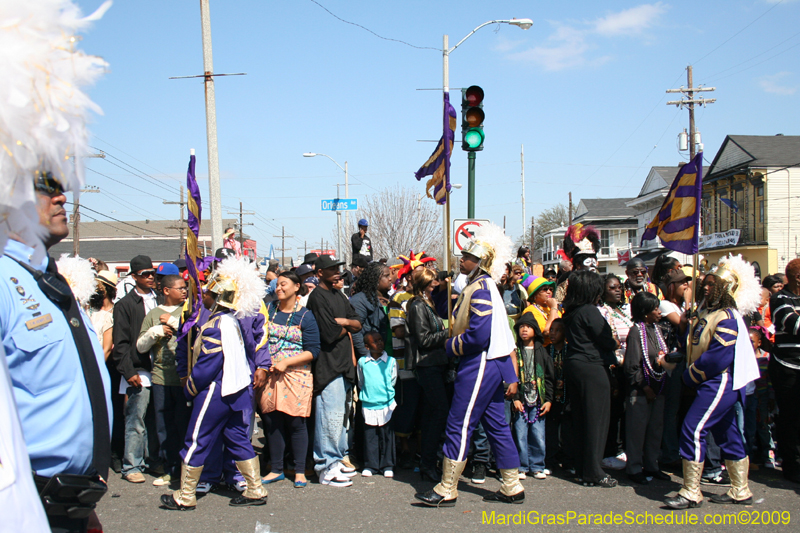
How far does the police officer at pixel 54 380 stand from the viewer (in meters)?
1.97

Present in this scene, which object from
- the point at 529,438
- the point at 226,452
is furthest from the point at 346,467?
Result: the point at 529,438

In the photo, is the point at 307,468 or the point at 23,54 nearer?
the point at 23,54

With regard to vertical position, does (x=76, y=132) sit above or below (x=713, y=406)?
above

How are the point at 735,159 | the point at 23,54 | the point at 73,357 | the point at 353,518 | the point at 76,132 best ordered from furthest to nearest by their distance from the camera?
the point at 735,159, the point at 353,518, the point at 73,357, the point at 76,132, the point at 23,54

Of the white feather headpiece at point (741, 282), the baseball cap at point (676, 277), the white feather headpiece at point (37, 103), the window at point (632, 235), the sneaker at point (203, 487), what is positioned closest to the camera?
the white feather headpiece at point (37, 103)

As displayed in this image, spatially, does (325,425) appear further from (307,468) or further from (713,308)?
(713,308)

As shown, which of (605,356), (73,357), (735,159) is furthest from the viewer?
(735,159)

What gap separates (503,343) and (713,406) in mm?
1766

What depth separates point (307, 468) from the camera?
6129 mm

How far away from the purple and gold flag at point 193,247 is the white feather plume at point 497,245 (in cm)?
249

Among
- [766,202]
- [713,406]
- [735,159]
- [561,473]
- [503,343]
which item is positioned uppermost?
[735,159]

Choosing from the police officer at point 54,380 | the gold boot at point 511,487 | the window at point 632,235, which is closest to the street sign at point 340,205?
the gold boot at point 511,487

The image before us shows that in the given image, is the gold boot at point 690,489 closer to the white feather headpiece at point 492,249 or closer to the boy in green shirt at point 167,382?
the white feather headpiece at point 492,249

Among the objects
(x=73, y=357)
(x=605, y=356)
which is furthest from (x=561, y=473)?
(x=73, y=357)
